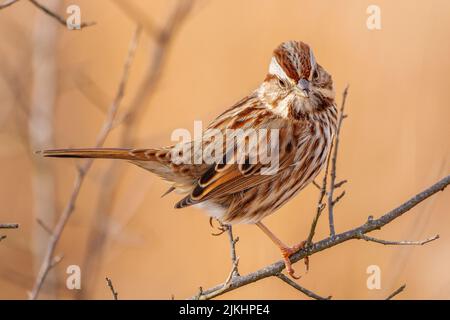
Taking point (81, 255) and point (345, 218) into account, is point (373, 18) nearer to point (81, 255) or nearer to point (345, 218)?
point (345, 218)

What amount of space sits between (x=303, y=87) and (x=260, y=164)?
530mm

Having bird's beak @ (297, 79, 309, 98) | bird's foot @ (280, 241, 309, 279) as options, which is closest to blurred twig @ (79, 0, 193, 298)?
bird's beak @ (297, 79, 309, 98)

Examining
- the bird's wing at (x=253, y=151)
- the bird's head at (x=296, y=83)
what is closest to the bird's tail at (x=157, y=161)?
the bird's wing at (x=253, y=151)

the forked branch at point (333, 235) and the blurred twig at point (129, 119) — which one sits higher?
the blurred twig at point (129, 119)

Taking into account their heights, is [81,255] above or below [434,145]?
below

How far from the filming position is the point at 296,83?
173 inches

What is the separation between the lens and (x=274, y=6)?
275 inches

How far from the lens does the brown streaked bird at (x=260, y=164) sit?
4.52 meters

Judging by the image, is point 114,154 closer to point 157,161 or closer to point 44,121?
point 157,161

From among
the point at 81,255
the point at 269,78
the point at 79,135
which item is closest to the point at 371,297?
the point at 269,78

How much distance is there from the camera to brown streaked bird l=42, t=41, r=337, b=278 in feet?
14.8

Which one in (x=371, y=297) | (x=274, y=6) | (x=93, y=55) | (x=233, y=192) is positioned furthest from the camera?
(x=93, y=55)

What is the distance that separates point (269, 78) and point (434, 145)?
250cm

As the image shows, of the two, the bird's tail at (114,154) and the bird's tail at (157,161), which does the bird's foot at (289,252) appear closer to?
the bird's tail at (157,161)
